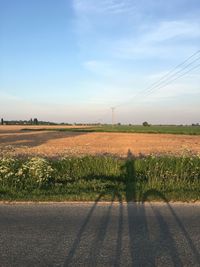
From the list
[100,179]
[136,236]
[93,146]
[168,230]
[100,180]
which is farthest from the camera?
[93,146]

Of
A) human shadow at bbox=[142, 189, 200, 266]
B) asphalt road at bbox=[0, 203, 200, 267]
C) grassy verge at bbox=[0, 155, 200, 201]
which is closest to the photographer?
asphalt road at bbox=[0, 203, 200, 267]

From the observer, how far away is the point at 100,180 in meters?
11.5

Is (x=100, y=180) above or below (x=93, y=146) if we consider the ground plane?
above

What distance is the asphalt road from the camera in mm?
4988

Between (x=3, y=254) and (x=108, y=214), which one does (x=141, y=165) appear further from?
(x=3, y=254)

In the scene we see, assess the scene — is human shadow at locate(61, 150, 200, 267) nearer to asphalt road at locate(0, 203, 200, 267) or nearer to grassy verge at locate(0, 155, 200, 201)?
asphalt road at locate(0, 203, 200, 267)

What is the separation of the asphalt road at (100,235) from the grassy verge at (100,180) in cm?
90

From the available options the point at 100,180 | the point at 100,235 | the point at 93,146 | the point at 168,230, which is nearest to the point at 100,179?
the point at 100,180

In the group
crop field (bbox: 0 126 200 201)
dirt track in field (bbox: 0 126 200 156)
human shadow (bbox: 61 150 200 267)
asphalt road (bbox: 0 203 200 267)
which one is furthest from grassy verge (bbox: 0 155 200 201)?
dirt track in field (bbox: 0 126 200 156)

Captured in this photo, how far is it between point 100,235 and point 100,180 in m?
5.48

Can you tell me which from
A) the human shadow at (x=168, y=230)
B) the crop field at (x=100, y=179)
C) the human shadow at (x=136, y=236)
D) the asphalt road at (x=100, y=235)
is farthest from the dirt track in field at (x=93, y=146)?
the asphalt road at (x=100, y=235)

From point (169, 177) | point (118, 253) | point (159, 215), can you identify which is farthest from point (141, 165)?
point (118, 253)

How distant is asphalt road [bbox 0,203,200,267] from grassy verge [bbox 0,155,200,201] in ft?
2.96

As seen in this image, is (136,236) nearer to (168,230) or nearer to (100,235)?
(100,235)
